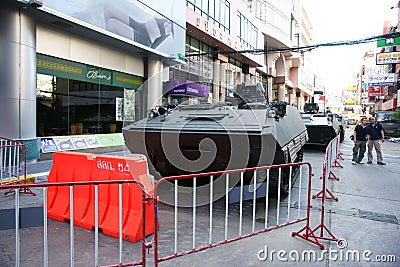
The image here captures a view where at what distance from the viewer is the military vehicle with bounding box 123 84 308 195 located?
4.58m

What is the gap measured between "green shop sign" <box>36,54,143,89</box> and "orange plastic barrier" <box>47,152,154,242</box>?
20.3 ft

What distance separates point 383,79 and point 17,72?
27.5 meters

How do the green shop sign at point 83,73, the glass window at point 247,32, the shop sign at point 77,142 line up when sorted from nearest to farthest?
the shop sign at point 77,142, the green shop sign at point 83,73, the glass window at point 247,32

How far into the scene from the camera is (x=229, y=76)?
971 inches

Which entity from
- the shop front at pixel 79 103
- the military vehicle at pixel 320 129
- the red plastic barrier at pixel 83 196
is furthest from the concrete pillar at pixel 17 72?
the military vehicle at pixel 320 129

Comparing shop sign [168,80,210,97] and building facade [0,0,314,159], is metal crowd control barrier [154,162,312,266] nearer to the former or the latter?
building facade [0,0,314,159]

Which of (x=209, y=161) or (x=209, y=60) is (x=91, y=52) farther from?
(x=209, y=60)

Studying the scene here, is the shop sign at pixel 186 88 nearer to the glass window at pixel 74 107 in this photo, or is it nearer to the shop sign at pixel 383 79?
the glass window at pixel 74 107

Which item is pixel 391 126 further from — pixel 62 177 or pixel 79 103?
pixel 62 177

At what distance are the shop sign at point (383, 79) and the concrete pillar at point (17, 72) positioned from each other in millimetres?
26562

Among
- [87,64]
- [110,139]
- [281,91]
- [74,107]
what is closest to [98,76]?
[87,64]

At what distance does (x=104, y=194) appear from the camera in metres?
4.11

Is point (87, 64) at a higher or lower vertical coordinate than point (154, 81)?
higher

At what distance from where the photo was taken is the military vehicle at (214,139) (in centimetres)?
458
